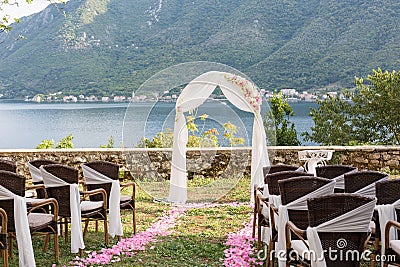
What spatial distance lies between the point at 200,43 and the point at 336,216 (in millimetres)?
24123

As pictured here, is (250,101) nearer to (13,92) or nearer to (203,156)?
(203,156)

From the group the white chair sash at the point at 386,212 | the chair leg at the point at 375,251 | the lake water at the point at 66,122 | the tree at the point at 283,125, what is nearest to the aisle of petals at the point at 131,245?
the chair leg at the point at 375,251

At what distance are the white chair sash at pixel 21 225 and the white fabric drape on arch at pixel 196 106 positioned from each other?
3438mm

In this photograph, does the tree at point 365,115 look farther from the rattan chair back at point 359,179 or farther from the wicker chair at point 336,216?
the wicker chair at point 336,216

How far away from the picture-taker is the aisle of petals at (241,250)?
4.63m

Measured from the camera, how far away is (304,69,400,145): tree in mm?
16141

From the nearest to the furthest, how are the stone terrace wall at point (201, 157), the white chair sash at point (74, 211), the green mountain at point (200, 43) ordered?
the white chair sash at point (74, 211)
the stone terrace wall at point (201, 157)
the green mountain at point (200, 43)

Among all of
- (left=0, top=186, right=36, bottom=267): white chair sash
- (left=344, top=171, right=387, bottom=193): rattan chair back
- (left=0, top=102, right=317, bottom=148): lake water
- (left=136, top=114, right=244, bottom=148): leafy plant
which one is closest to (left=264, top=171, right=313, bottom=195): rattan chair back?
(left=344, top=171, right=387, bottom=193): rattan chair back

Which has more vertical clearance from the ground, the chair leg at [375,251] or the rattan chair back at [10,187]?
the rattan chair back at [10,187]

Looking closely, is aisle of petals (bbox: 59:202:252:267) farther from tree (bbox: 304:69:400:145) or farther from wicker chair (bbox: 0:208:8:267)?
tree (bbox: 304:69:400:145)

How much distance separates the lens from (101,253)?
16.4 feet

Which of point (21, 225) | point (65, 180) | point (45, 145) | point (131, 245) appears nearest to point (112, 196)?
point (131, 245)

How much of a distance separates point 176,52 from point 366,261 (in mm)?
23054

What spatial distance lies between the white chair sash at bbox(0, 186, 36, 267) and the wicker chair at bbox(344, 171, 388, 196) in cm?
267
